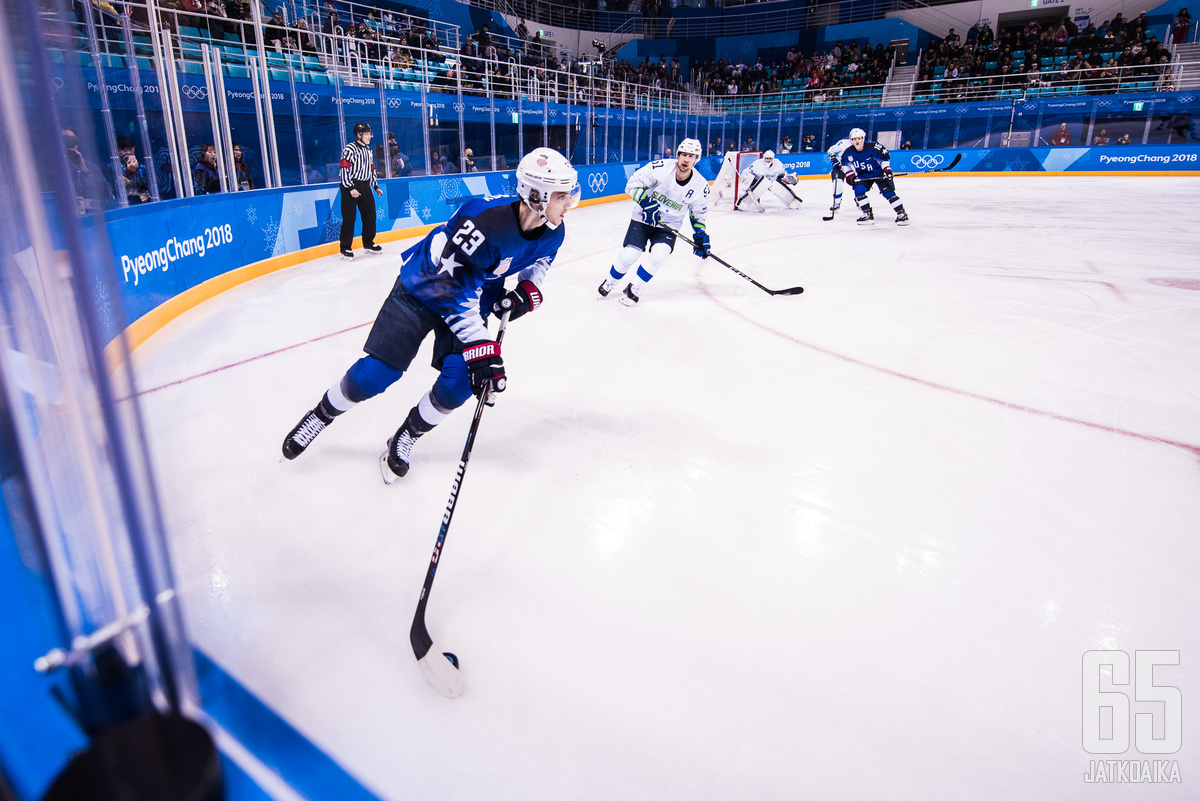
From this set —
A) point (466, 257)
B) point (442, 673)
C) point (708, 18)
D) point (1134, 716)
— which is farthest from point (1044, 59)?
point (442, 673)

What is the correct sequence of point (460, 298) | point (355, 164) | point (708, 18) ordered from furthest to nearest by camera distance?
point (708, 18)
point (355, 164)
point (460, 298)

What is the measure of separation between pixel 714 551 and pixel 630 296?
3.45 meters

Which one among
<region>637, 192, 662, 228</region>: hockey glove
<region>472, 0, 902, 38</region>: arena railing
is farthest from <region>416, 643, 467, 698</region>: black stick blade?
<region>472, 0, 902, 38</region>: arena railing

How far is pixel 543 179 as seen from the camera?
2.24 meters

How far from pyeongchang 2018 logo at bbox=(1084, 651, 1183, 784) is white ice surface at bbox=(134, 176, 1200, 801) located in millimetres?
22

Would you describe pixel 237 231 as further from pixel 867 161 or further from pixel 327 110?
pixel 867 161

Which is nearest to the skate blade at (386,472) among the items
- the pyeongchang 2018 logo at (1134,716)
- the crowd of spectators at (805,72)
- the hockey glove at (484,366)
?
the hockey glove at (484,366)

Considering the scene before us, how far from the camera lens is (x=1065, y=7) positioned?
22.4m

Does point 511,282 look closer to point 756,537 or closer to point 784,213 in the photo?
point 756,537

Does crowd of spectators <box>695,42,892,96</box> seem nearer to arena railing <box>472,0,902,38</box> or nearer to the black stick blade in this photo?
arena railing <box>472,0,902,38</box>

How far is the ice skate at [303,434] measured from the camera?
2.70 m

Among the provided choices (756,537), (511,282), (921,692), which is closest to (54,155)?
(921,692)

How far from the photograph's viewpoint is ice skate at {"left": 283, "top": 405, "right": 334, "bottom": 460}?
8.85 ft

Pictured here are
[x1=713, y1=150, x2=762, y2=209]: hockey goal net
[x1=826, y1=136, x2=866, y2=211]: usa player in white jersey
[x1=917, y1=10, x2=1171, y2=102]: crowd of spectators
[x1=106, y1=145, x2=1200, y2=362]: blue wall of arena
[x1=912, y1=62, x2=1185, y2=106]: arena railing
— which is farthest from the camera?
[x1=917, y1=10, x2=1171, y2=102]: crowd of spectators
